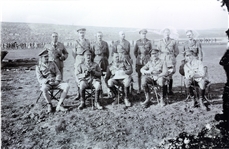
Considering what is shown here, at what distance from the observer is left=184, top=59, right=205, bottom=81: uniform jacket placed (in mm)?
5285

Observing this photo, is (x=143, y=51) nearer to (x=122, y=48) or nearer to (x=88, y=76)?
(x=122, y=48)

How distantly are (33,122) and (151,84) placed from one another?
2.99 metres

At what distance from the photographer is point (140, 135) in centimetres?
411

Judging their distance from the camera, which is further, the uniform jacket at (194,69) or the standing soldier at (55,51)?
the standing soldier at (55,51)

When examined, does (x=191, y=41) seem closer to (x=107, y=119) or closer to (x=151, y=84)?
(x=151, y=84)

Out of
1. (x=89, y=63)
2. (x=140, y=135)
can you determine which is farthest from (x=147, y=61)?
(x=140, y=135)

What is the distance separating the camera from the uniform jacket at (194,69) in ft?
17.3

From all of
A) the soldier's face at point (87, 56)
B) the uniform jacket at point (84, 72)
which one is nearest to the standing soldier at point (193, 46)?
the uniform jacket at point (84, 72)

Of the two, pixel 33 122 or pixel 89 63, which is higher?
pixel 89 63

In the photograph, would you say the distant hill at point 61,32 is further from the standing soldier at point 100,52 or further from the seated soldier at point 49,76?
the seated soldier at point 49,76

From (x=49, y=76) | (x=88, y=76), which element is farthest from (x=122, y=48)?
(x=49, y=76)

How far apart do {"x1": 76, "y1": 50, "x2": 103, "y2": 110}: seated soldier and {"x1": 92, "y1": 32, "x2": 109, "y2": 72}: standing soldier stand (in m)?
0.62

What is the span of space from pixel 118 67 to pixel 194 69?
1938 mm

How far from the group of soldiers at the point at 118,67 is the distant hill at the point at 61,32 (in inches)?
48.3
